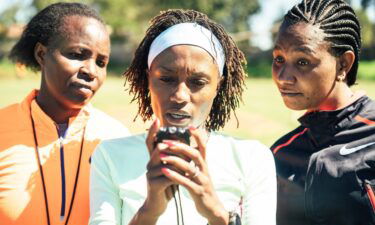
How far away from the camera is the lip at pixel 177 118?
256 cm

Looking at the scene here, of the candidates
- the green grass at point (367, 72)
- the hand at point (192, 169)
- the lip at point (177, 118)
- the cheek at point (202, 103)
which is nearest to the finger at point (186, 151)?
the hand at point (192, 169)

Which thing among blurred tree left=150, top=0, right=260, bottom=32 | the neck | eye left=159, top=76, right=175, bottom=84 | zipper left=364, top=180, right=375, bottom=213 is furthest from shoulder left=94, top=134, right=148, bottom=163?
blurred tree left=150, top=0, right=260, bottom=32

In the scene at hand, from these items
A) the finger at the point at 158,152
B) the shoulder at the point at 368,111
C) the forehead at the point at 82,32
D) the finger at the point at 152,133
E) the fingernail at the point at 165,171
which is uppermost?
the forehead at the point at 82,32

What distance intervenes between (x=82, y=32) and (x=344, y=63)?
1.79 meters

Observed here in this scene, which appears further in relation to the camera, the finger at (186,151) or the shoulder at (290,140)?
the shoulder at (290,140)

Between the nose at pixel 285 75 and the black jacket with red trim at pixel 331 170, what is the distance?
320 millimetres

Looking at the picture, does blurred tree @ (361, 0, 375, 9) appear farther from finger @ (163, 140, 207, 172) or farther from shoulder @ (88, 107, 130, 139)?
finger @ (163, 140, 207, 172)

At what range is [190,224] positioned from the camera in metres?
2.58

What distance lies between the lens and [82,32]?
356 cm

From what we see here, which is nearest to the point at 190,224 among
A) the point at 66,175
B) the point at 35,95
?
the point at 66,175

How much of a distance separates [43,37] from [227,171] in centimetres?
186

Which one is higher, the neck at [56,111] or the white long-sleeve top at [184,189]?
the neck at [56,111]

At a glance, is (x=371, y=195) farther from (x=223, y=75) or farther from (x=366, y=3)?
(x=366, y=3)

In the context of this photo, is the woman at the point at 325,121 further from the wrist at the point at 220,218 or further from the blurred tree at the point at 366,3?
the blurred tree at the point at 366,3
